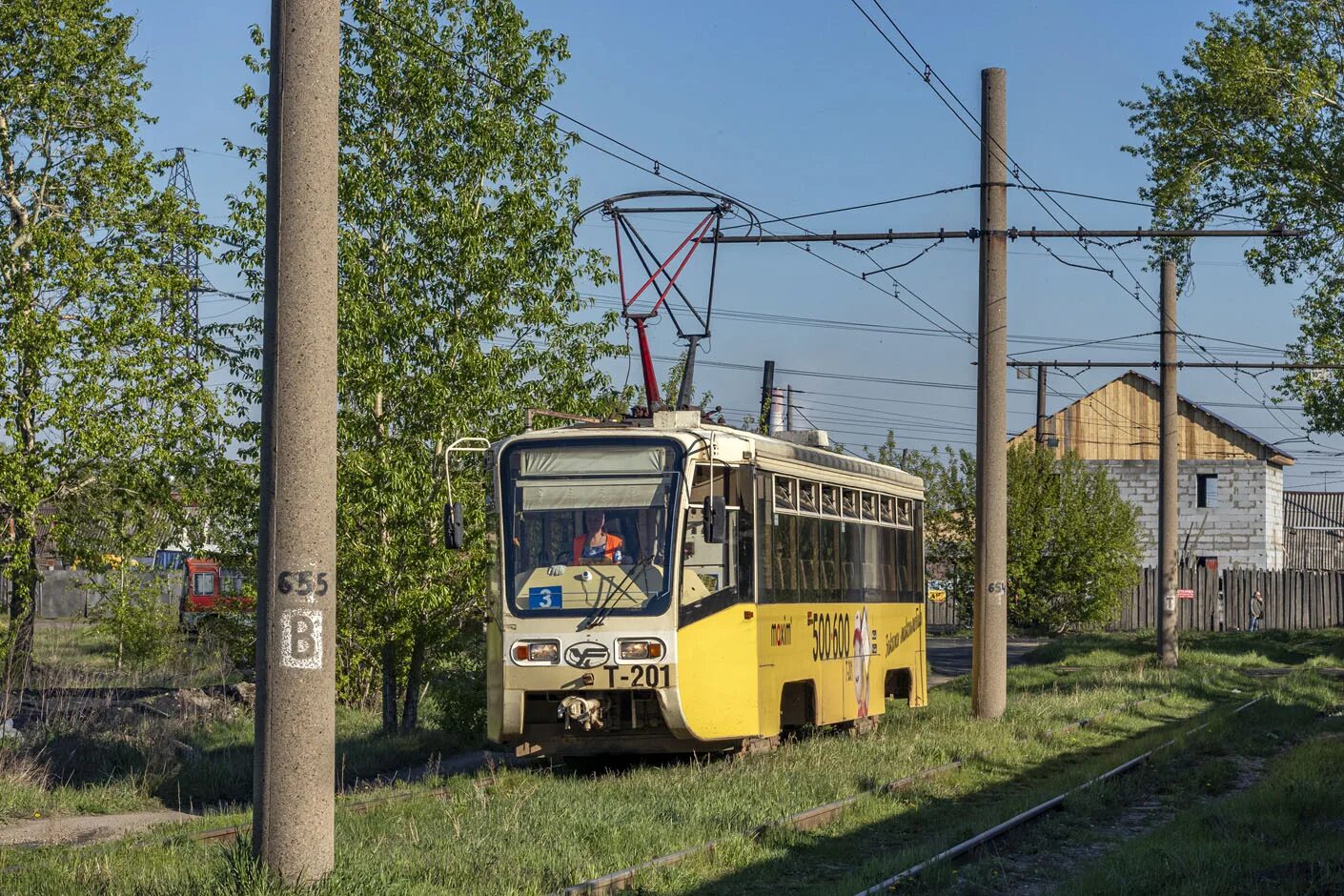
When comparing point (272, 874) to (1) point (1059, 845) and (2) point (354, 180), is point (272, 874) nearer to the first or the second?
(1) point (1059, 845)

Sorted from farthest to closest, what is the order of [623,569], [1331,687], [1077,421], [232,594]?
[1077,421] → [1331,687] → [232,594] → [623,569]

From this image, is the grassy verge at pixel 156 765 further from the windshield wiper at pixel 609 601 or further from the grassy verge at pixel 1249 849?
the grassy verge at pixel 1249 849

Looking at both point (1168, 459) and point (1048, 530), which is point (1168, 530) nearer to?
point (1168, 459)

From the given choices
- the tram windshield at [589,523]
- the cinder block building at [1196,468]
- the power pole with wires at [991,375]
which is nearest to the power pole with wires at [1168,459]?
the power pole with wires at [991,375]

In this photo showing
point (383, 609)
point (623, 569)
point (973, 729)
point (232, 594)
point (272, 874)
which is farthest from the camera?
point (232, 594)

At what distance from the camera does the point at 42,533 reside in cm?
2055

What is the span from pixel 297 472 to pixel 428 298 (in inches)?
504

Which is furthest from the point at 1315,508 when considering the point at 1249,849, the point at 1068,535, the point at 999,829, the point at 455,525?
the point at 1249,849

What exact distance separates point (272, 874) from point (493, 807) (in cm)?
414

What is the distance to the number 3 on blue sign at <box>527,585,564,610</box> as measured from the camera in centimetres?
1412

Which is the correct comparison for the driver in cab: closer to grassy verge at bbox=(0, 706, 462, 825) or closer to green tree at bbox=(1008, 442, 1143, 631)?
grassy verge at bbox=(0, 706, 462, 825)

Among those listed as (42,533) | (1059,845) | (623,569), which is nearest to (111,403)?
(42,533)

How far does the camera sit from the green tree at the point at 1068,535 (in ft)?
160

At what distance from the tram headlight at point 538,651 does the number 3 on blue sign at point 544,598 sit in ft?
1.01
